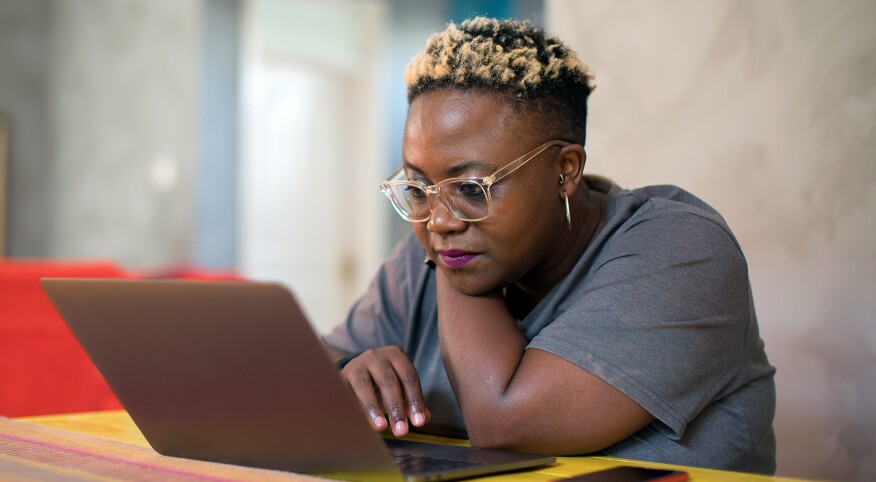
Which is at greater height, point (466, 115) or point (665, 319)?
point (466, 115)

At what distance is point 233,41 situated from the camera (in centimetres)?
566

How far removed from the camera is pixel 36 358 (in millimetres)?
2857

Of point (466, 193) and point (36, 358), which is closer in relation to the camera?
point (466, 193)

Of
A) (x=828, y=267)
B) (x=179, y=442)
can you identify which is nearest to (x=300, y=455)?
(x=179, y=442)

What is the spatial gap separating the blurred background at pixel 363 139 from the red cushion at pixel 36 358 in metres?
1.71

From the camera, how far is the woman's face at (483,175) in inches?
50.0

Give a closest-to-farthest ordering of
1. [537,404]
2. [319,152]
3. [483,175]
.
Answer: [537,404], [483,175], [319,152]

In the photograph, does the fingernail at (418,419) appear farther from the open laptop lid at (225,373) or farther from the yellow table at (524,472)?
the open laptop lid at (225,373)

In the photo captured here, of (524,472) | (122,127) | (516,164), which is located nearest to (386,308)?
(516,164)

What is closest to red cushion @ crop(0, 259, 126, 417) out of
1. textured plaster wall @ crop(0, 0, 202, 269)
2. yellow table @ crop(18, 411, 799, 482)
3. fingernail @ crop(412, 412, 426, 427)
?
yellow table @ crop(18, 411, 799, 482)

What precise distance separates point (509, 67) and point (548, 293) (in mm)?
337

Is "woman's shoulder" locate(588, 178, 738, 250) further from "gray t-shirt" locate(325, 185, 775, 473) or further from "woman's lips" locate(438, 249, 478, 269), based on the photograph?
"woman's lips" locate(438, 249, 478, 269)

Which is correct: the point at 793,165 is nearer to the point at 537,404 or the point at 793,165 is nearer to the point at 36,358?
the point at 537,404

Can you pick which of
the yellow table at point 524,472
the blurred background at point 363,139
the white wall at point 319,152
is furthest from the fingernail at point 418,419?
the white wall at point 319,152
